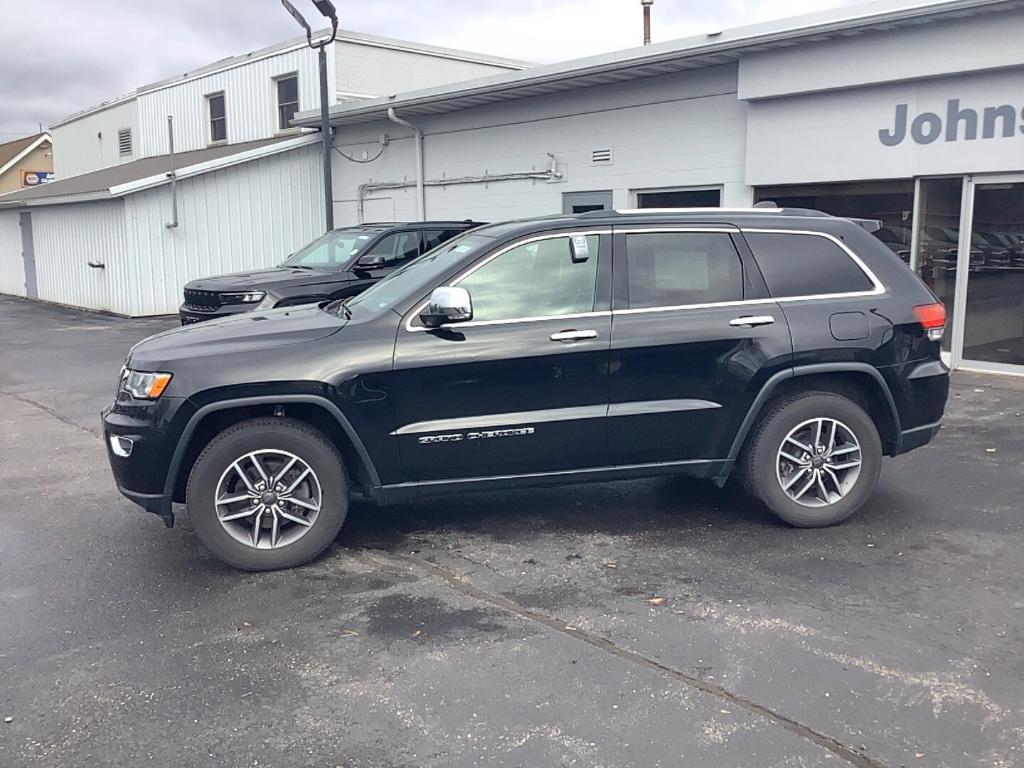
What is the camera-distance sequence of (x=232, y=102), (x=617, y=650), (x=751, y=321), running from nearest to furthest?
1. (x=617, y=650)
2. (x=751, y=321)
3. (x=232, y=102)

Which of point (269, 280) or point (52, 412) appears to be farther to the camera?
point (269, 280)

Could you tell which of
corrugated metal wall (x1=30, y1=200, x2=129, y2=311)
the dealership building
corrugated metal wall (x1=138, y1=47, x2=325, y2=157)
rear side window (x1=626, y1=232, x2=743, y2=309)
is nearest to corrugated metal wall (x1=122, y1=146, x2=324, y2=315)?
corrugated metal wall (x1=30, y1=200, x2=129, y2=311)

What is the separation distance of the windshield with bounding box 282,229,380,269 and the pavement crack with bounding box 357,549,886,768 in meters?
7.20

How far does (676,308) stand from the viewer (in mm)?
5297

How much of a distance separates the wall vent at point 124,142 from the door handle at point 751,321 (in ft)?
90.8

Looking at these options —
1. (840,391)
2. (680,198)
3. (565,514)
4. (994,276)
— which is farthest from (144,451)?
(680,198)

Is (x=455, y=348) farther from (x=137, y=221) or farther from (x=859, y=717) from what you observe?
(x=137, y=221)

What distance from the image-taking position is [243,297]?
35.6 feet

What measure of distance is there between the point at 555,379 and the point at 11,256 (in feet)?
82.2

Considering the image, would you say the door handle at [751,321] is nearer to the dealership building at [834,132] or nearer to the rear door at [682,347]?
the rear door at [682,347]

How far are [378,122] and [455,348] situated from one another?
13.8m

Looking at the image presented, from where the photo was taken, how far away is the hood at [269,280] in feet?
36.1

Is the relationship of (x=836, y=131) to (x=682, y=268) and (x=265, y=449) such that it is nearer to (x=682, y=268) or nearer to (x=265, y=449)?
(x=682, y=268)

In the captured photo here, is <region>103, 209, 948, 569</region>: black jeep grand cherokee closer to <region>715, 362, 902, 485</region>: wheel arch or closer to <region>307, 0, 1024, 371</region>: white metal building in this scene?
<region>715, 362, 902, 485</region>: wheel arch
